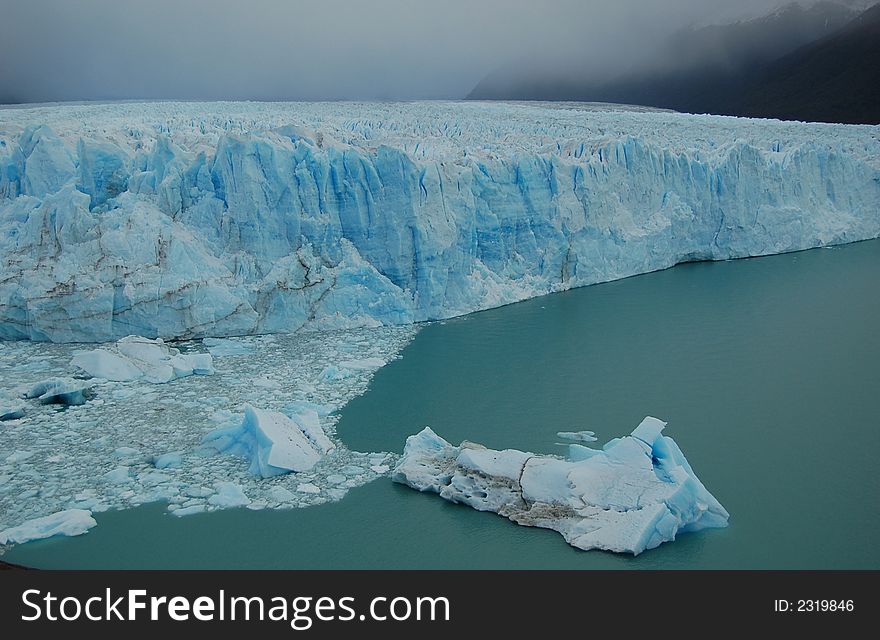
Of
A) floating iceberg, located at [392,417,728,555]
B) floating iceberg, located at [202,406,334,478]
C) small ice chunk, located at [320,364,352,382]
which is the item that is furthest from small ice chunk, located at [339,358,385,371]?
floating iceberg, located at [392,417,728,555]

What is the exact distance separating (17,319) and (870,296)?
10473 millimetres

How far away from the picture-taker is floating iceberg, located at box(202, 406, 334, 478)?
5535 mm

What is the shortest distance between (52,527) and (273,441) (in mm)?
1445

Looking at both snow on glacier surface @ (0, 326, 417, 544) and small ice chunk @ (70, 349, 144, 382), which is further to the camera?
small ice chunk @ (70, 349, 144, 382)

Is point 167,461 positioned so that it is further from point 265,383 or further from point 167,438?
point 265,383

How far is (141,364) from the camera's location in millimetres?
7539

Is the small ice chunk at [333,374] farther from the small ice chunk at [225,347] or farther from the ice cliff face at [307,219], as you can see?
the ice cliff face at [307,219]

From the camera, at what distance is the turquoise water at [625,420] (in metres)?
4.64

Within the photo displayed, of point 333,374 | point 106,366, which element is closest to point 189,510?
point 333,374

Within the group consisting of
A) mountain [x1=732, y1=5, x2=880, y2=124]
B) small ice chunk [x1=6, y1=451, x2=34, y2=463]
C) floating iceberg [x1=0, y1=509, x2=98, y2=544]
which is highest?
mountain [x1=732, y1=5, x2=880, y2=124]

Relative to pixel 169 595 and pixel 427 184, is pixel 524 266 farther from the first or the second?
pixel 169 595

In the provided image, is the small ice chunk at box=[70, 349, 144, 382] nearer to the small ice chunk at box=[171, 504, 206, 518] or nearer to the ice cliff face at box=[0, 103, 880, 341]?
the ice cliff face at box=[0, 103, 880, 341]

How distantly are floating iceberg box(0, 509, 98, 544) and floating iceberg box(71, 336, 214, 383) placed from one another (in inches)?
96.3

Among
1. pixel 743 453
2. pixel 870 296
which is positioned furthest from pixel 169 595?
pixel 870 296
